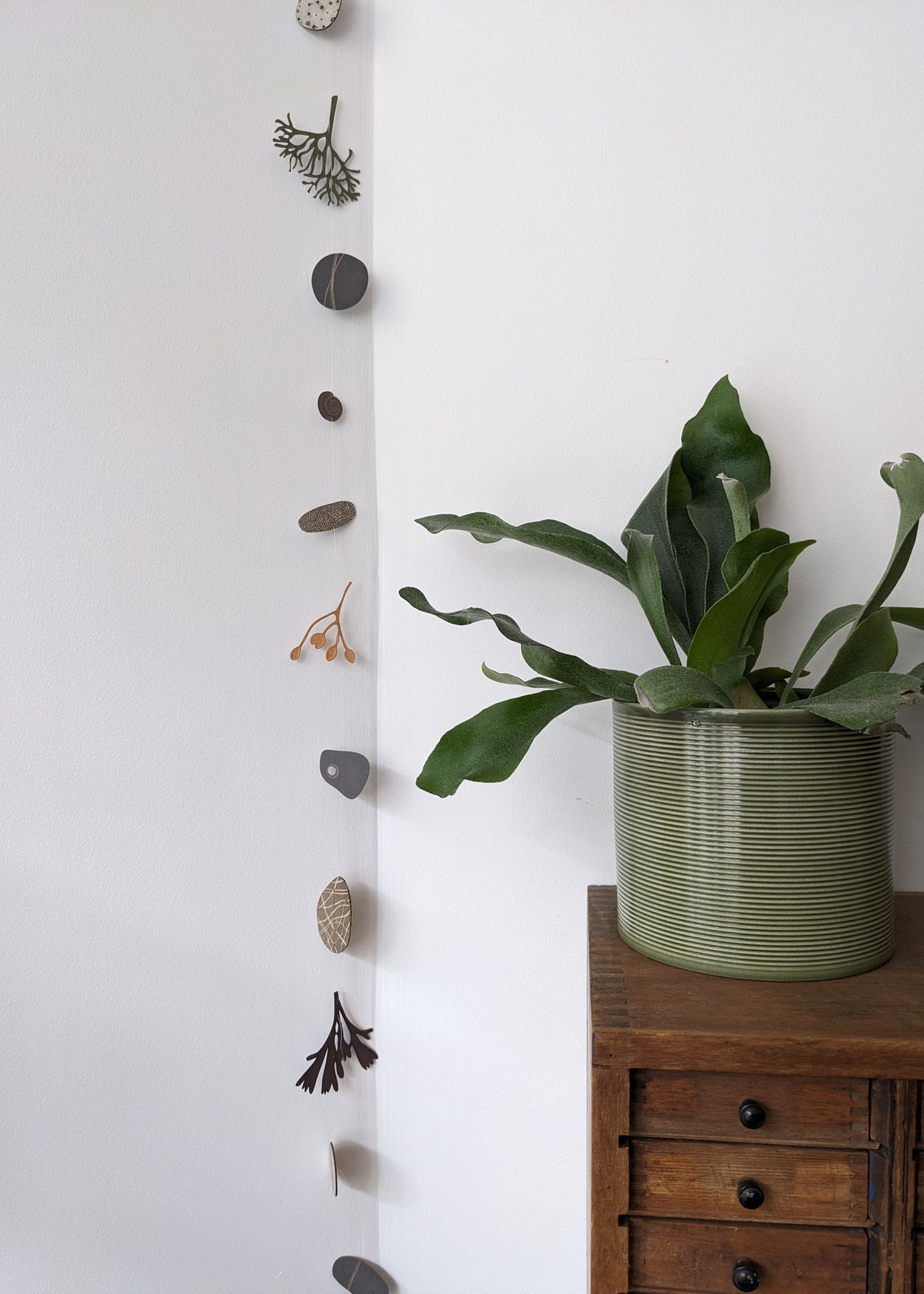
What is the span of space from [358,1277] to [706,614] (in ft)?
2.98

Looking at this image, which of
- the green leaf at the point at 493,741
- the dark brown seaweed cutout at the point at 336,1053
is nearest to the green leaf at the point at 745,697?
the green leaf at the point at 493,741

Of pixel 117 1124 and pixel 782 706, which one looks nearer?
pixel 782 706

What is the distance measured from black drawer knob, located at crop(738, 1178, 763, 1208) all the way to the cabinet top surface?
0.10 metres

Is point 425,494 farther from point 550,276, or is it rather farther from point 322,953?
point 322,953

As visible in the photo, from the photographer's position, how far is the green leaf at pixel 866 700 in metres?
0.63

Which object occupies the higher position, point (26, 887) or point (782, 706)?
point (782, 706)

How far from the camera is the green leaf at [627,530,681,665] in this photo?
0.75 metres

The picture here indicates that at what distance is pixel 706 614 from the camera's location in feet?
2.28

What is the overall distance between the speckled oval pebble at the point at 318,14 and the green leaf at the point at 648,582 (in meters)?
0.72

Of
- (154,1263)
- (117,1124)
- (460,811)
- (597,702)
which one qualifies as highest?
(597,702)

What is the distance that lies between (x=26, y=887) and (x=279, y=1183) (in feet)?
1.55

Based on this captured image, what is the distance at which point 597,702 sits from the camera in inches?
39.4

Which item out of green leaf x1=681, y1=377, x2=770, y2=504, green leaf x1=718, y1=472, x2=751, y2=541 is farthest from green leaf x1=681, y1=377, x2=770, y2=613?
green leaf x1=718, y1=472, x2=751, y2=541

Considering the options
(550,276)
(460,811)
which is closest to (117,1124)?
(460,811)
